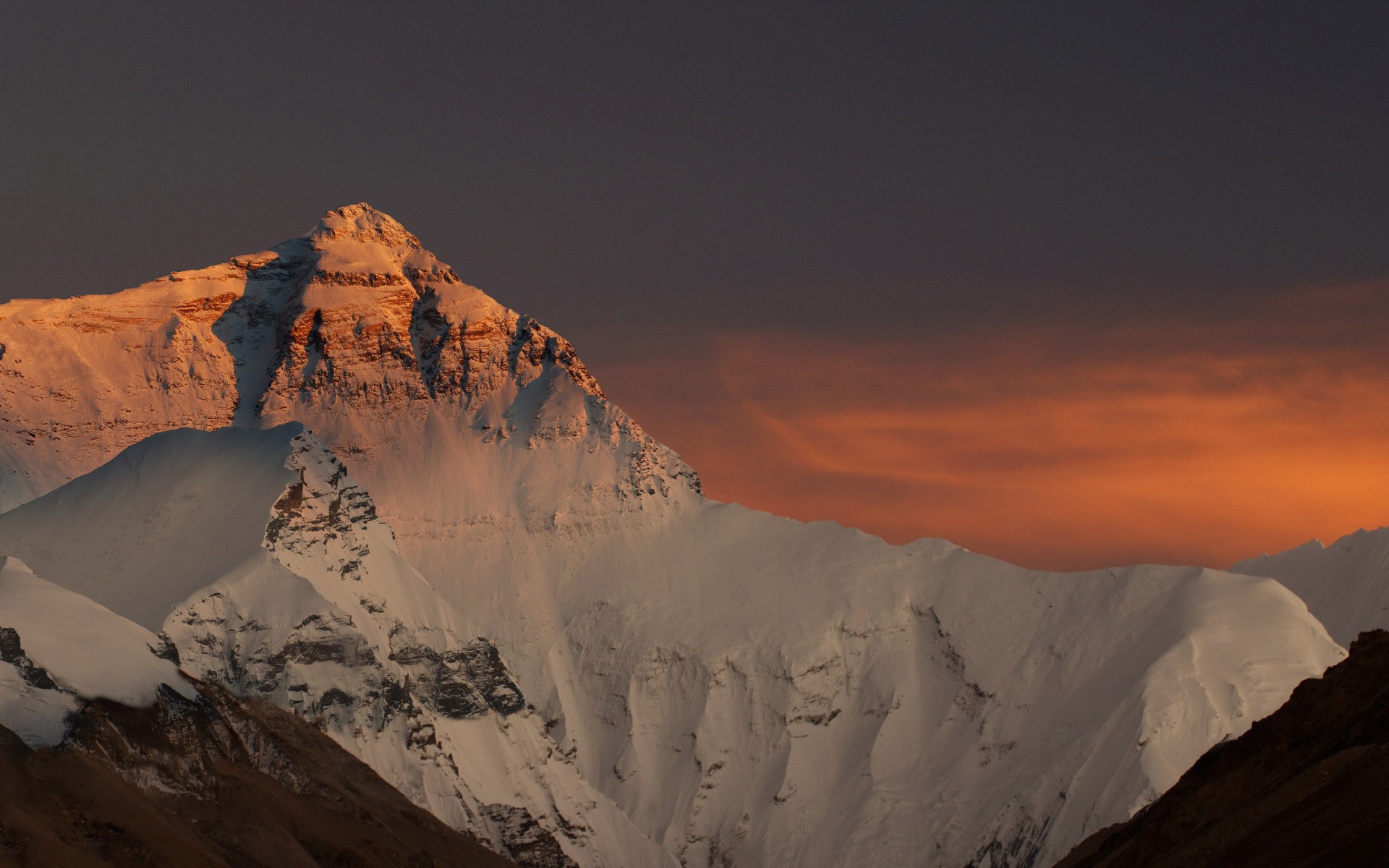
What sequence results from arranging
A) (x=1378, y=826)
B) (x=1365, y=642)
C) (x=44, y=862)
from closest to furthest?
(x=1378, y=826)
(x=1365, y=642)
(x=44, y=862)

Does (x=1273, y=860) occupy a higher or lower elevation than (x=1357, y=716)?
lower

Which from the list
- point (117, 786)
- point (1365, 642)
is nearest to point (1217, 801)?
point (1365, 642)

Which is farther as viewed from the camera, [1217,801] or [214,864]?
[214,864]

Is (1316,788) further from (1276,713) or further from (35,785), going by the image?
(35,785)

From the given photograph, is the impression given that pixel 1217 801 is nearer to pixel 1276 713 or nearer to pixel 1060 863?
pixel 1276 713

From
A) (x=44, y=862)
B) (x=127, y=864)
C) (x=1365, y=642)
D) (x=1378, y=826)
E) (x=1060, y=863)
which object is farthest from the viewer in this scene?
(x=1060, y=863)

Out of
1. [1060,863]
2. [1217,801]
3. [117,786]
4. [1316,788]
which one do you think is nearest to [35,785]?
[117,786]
